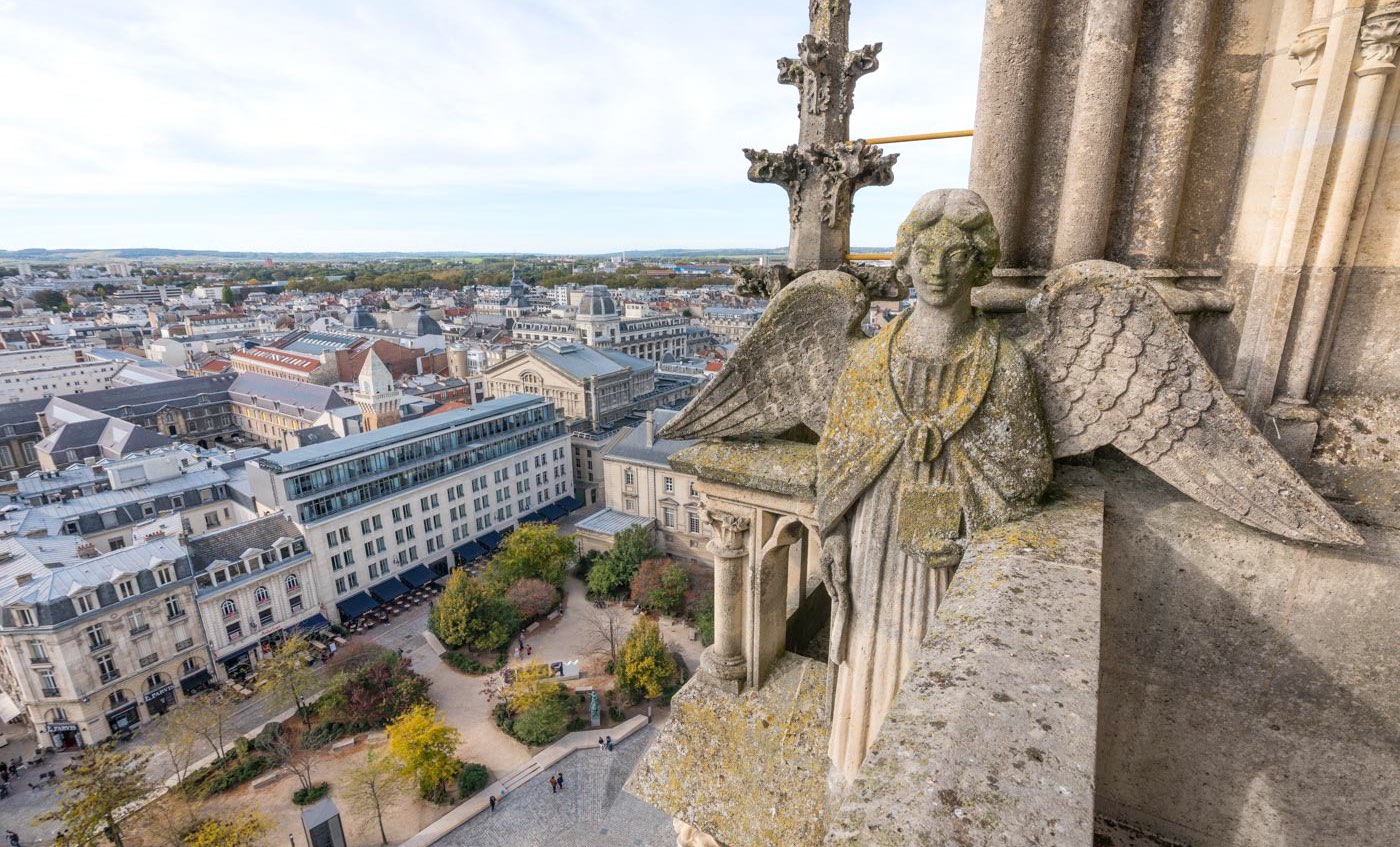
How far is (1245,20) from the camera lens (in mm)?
4953

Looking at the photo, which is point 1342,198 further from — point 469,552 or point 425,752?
point 469,552

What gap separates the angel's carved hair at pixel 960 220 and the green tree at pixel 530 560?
39.1 metres

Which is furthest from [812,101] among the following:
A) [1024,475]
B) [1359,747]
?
[1359,747]

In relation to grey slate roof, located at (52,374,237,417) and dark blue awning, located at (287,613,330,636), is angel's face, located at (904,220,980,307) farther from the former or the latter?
grey slate roof, located at (52,374,237,417)

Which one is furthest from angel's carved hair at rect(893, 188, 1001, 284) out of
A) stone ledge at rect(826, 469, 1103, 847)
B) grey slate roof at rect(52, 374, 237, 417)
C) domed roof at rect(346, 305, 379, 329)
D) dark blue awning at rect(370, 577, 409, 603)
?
domed roof at rect(346, 305, 379, 329)

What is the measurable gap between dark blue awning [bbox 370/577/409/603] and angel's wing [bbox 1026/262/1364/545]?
147ft

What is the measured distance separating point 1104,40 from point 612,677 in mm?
34385

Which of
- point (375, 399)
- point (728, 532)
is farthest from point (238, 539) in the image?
point (728, 532)

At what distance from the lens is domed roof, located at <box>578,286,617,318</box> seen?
92.5 metres

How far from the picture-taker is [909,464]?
4422 millimetres

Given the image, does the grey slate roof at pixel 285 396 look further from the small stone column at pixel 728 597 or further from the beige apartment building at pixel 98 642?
the small stone column at pixel 728 597

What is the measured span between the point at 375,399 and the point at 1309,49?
67.0 meters

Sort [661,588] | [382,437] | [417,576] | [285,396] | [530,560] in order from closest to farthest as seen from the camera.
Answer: [661,588] → [530,560] → [417,576] → [382,437] → [285,396]

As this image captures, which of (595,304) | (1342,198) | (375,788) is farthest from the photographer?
(595,304)
